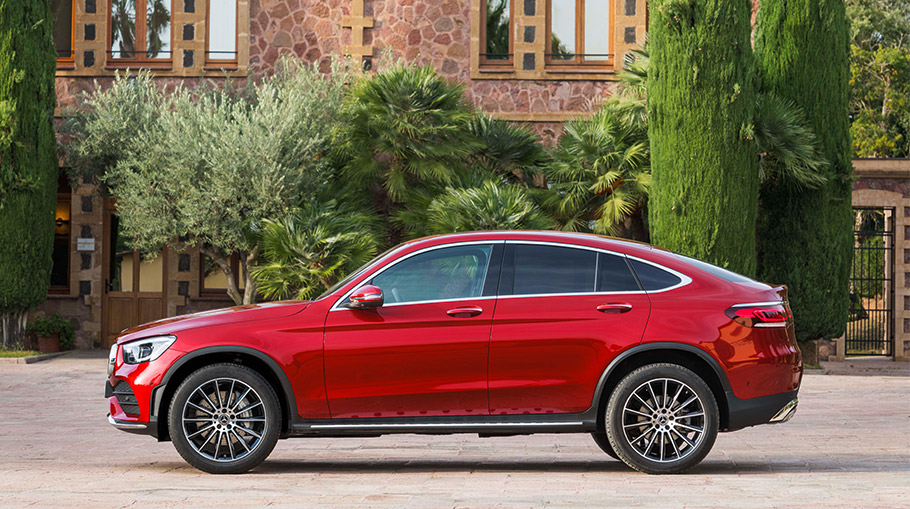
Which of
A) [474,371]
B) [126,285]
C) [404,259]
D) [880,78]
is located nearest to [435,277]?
[404,259]

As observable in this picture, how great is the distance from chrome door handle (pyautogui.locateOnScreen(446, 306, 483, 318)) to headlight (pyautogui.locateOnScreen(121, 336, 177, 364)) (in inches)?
72.8

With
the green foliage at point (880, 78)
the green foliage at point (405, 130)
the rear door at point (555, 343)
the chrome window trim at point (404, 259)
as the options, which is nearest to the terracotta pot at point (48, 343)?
the green foliage at point (405, 130)

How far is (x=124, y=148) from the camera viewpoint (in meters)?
20.6

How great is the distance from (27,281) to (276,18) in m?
6.74

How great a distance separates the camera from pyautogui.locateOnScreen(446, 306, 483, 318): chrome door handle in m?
7.76

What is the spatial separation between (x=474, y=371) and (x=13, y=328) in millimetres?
14915

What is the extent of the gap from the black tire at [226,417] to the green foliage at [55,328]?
14.5 meters

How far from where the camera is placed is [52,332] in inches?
843

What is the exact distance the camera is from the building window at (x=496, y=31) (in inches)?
880

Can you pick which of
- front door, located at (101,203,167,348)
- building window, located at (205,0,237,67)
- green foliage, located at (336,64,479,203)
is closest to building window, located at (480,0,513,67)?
green foliage, located at (336,64,479,203)

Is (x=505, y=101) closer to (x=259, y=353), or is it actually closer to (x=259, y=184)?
(x=259, y=184)

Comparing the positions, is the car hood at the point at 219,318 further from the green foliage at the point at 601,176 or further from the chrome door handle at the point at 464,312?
the green foliage at the point at 601,176

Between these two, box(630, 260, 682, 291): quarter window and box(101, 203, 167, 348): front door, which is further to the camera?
box(101, 203, 167, 348): front door

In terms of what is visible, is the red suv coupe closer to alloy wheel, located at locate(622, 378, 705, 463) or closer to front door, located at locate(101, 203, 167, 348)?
alloy wheel, located at locate(622, 378, 705, 463)
